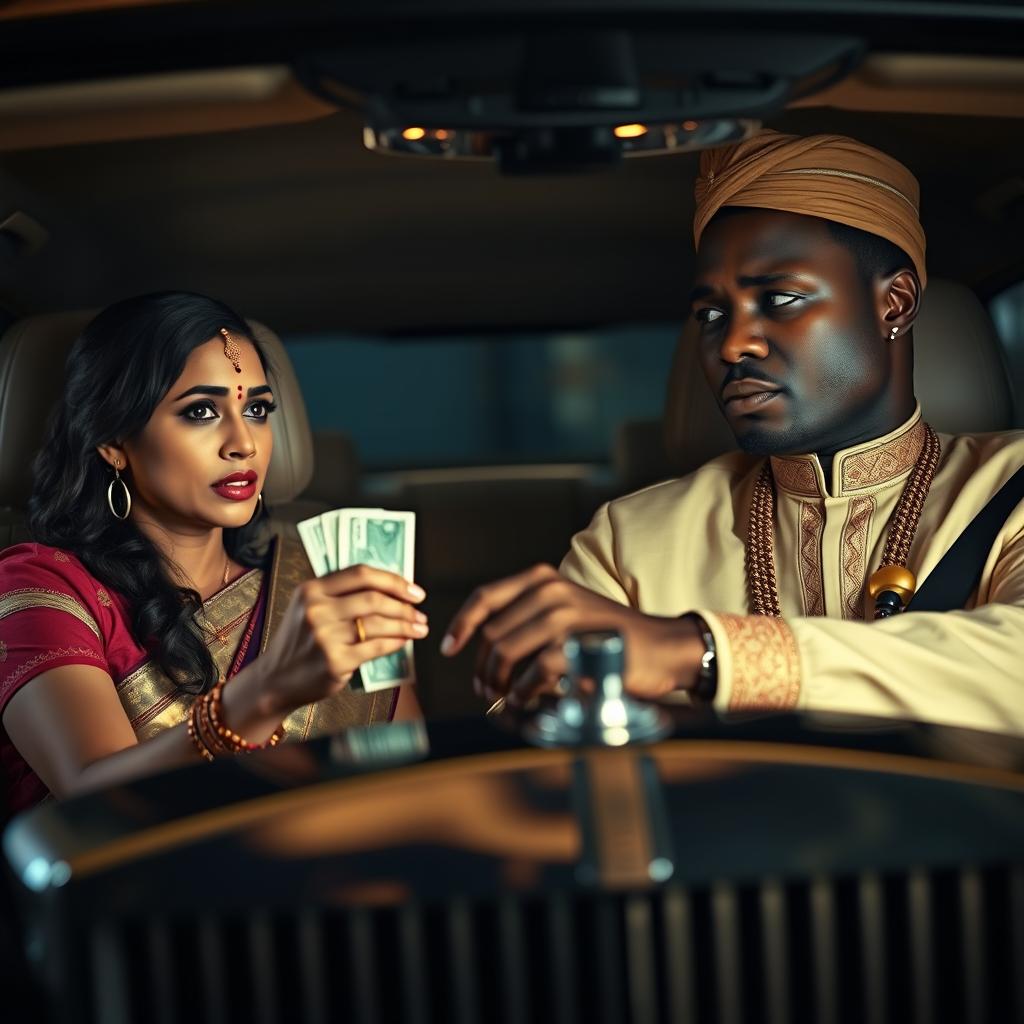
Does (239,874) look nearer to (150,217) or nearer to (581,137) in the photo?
(581,137)

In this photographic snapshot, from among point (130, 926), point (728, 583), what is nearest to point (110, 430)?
point (728, 583)

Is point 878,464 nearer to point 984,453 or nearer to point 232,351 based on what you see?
point 984,453

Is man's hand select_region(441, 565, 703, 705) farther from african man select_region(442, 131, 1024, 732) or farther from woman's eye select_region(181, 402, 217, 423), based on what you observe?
woman's eye select_region(181, 402, 217, 423)

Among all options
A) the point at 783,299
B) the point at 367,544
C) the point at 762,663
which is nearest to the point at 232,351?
the point at 367,544

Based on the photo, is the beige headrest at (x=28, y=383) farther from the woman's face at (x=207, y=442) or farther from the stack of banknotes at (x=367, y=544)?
the stack of banknotes at (x=367, y=544)

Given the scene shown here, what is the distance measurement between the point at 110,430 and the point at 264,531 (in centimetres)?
33

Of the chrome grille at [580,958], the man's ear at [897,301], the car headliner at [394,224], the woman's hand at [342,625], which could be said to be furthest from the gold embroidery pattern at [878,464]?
the chrome grille at [580,958]

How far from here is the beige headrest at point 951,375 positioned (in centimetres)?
225

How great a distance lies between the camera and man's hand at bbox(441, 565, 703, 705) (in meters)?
1.31

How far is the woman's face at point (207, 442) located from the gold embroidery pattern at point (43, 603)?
0.22 metres

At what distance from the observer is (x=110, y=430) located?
2.09 m

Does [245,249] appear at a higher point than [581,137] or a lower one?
higher

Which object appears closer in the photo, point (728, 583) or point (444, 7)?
point (444, 7)

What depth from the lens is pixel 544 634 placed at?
1.31m
